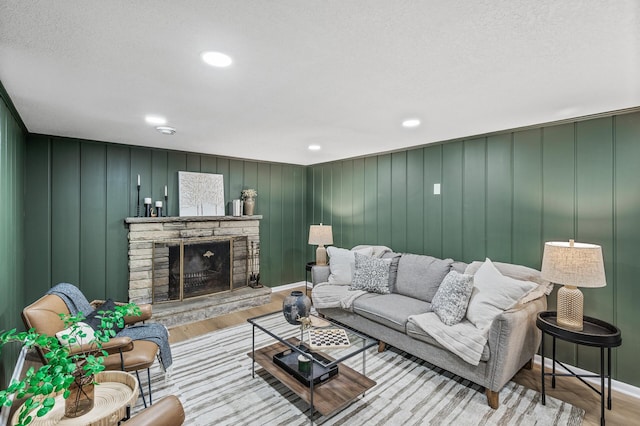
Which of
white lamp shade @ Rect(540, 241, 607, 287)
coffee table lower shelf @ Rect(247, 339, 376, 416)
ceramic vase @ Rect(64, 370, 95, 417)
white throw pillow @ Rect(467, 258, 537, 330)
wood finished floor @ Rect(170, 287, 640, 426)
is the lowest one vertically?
wood finished floor @ Rect(170, 287, 640, 426)

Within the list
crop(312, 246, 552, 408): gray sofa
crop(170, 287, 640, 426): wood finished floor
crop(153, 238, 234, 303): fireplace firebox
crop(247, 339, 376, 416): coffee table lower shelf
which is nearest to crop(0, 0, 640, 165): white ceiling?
crop(312, 246, 552, 408): gray sofa

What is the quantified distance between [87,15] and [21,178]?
280 centimetres

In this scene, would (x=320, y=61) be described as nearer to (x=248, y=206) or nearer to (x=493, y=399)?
(x=493, y=399)

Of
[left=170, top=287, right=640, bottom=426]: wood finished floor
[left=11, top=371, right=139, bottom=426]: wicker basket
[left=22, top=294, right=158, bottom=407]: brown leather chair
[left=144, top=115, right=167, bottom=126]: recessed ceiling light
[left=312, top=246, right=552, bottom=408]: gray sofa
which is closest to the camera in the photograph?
[left=11, top=371, right=139, bottom=426]: wicker basket

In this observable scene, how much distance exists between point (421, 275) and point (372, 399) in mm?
1485

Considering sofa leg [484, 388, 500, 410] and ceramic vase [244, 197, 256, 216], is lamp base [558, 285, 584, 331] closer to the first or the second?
sofa leg [484, 388, 500, 410]

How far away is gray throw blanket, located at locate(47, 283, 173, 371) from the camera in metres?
2.33

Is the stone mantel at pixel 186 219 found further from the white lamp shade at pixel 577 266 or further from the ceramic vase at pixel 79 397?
the white lamp shade at pixel 577 266

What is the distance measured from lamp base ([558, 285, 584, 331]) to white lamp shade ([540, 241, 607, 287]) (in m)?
0.12

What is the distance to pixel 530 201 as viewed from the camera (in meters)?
2.99

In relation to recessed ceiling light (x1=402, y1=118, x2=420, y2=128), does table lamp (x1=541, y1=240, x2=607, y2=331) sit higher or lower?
lower

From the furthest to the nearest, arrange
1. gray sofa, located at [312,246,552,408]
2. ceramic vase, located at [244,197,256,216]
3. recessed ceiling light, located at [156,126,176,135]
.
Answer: ceramic vase, located at [244,197,256,216] → recessed ceiling light, located at [156,126,176,135] → gray sofa, located at [312,246,552,408]

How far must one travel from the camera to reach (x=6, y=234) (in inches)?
91.0

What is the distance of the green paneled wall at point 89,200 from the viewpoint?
3381 millimetres
